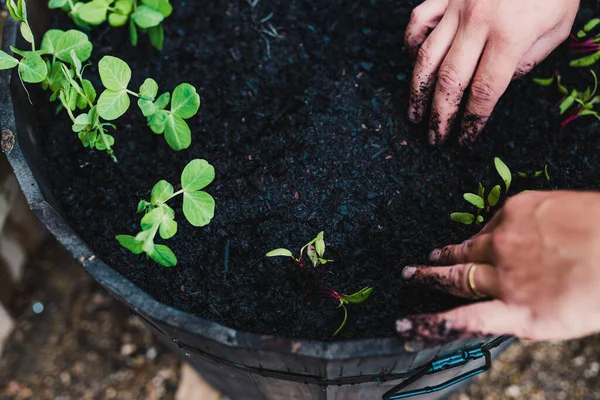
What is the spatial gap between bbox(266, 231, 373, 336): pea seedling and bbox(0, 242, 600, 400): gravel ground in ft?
2.90

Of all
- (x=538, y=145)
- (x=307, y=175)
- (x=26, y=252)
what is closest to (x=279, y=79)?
(x=307, y=175)

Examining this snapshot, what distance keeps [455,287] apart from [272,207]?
0.47 m

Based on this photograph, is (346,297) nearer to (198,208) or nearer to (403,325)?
(403,325)

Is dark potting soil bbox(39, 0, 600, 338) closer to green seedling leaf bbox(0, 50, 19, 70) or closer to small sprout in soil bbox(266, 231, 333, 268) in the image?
small sprout in soil bbox(266, 231, 333, 268)

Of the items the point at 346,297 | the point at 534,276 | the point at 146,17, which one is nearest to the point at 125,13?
the point at 146,17

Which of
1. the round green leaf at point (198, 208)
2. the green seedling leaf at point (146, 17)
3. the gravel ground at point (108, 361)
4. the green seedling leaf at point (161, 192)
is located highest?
the green seedling leaf at point (146, 17)

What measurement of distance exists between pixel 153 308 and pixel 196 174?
267 mm

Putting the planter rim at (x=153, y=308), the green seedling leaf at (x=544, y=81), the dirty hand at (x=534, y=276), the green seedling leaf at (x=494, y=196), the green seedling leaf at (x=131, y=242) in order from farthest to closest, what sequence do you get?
the green seedling leaf at (x=544, y=81) < the green seedling leaf at (x=494, y=196) < the green seedling leaf at (x=131, y=242) < the planter rim at (x=153, y=308) < the dirty hand at (x=534, y=276)

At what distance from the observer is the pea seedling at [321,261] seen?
1.06 meters

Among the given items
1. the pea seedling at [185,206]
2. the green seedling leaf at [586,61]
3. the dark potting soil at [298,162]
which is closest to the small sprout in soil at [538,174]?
the dark potting soil at [298,162]

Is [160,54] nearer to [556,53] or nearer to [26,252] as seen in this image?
[26,252]

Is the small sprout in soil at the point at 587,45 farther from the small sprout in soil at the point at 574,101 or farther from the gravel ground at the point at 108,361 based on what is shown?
the gravel ground at the point at 108,361

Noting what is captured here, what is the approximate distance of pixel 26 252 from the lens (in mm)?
1858

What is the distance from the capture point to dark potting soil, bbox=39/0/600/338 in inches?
45.7
